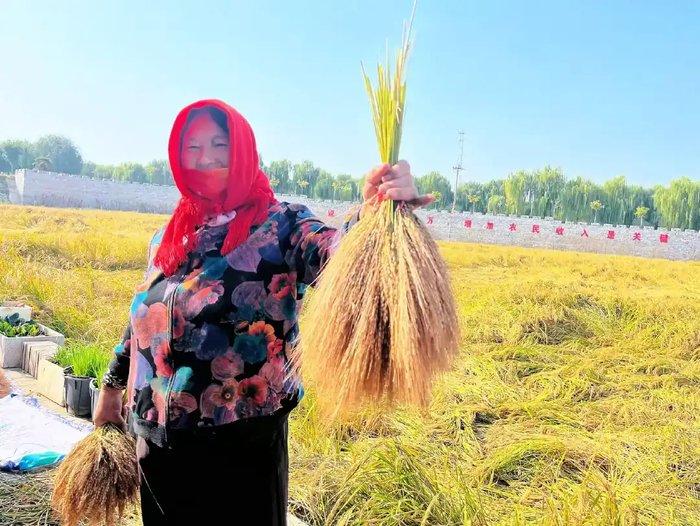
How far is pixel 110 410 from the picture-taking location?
184 cm

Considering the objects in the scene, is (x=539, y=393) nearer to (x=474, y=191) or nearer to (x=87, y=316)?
(x=87, y=316)

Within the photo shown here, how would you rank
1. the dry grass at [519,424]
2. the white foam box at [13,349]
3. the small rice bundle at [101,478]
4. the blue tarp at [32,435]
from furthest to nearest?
1. the white foam box at [13,349]
2. the blue tarp at [32,435]
3. the dry grass at [519,424]
4. the small rice bundle at [101,478]

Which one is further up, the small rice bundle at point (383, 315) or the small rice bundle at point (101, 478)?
the small rice bundle at point (383, 315)


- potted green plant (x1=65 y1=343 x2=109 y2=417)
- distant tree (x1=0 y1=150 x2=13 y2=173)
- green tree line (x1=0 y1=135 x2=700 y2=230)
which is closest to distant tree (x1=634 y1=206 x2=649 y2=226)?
green tree line (x1=0 y1=135 x2=700 y2=230)

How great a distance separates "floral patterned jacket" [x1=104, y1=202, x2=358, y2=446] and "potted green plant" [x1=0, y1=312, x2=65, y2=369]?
3617mm

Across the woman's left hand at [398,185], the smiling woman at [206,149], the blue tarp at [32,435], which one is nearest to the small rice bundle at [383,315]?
the woman's left hand at [398,185]

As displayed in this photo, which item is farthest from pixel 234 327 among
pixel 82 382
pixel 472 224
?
pixel 472 224

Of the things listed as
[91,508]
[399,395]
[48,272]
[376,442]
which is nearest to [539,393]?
[376,442]

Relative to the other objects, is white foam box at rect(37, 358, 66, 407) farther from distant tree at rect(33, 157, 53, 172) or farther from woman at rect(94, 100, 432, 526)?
distant tree at rect(33, 157, 53, 172)

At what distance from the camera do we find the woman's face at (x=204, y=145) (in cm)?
144

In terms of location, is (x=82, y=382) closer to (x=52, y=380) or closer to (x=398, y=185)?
(x=52, y=380)

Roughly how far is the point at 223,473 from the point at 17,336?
3.83 metres

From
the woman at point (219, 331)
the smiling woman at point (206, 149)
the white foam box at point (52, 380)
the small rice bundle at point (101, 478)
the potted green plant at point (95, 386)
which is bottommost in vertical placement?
the white foam box at point (52, 380)

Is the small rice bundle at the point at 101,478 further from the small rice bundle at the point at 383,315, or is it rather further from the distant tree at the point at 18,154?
the distant tree at the point at 18,154
